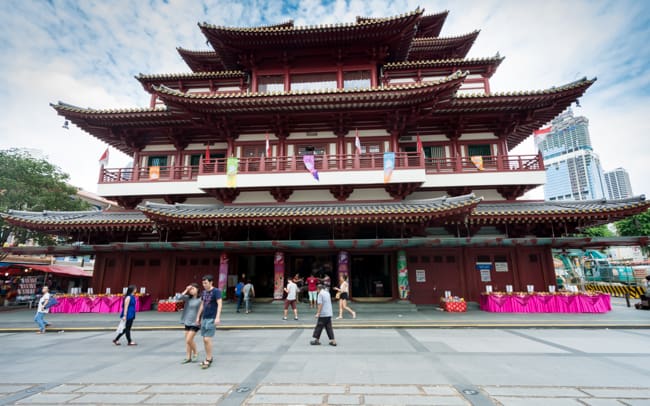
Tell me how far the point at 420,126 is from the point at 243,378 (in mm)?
15144

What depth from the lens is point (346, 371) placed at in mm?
5930

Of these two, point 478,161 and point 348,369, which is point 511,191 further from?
point 348,369

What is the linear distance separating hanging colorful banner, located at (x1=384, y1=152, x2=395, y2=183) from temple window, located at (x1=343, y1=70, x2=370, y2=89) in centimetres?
577

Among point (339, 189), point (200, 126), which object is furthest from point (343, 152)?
point (200, 126)

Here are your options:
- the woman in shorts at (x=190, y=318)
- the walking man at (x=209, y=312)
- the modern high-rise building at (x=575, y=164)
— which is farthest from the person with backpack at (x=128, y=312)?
the modern high-rise building at (x=575, y=164)

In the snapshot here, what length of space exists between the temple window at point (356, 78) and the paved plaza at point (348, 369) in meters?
13.7

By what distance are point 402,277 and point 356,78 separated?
38.4ft

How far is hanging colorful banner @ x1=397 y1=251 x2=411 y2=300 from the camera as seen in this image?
14148 millimetres

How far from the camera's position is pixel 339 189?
15.2 metres

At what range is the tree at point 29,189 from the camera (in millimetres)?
19609

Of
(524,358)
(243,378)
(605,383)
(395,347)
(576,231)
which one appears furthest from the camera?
(576,231)

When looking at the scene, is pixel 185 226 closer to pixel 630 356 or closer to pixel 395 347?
pixel 395 347

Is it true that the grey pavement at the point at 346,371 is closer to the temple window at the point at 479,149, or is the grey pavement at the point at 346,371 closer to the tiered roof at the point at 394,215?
the tiered roof at the point at 394,215

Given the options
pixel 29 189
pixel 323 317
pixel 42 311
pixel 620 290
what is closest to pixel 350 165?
pixel 323 317
